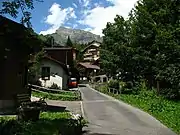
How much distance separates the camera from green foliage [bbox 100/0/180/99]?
33219mm

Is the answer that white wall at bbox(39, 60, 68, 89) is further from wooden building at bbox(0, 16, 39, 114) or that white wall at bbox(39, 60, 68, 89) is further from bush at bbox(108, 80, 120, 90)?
wooden building at bbox(0, 16, 39, 114)

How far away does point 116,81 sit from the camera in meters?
48.8

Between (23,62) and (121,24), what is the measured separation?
2799 cm

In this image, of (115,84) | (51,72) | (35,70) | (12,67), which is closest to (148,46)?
(115,84)

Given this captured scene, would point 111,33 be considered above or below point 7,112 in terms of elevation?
above

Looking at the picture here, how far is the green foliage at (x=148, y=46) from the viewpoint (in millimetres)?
33219

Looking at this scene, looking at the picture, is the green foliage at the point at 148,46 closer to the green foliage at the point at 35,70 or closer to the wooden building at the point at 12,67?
the green foliage at the point at 35,70

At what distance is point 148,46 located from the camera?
41.4 meters

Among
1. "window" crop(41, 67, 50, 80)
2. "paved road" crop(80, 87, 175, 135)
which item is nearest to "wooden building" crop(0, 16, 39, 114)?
"paved road" crop(80, 87, 175, 135)

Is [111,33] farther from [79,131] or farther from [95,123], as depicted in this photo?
[79,131]

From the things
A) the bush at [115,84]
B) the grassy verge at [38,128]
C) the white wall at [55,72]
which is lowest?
the grassy verge at [38,128]

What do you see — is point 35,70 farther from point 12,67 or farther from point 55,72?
point 12,67

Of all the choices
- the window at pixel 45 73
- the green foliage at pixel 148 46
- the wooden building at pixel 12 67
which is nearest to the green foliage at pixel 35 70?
the window at pixel 45 73

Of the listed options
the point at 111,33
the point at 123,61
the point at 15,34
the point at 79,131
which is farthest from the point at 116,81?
the point at 79,131
